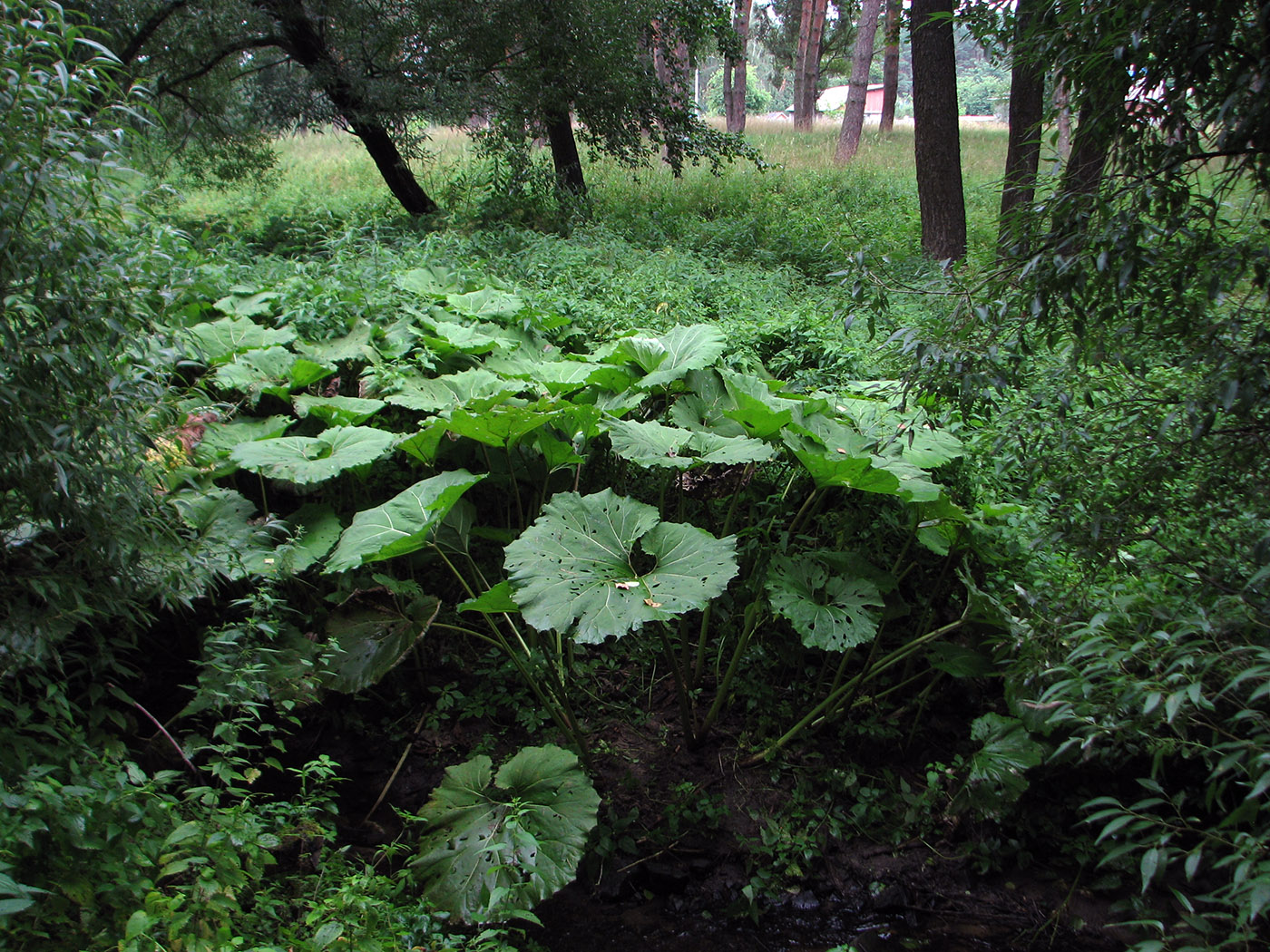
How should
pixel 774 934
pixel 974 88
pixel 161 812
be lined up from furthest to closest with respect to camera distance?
pixel 974 88 → pixel 774 934 → pixel 161 812

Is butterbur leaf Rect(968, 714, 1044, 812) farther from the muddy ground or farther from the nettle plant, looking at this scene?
the nettle plant

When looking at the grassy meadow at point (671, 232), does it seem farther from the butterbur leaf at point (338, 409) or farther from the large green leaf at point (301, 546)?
the large green leaf at point (301, 546)

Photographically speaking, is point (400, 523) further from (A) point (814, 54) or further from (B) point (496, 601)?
(A) point (814, 54)

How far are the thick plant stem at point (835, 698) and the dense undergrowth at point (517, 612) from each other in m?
0.02

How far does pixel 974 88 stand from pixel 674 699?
56194 millimetres

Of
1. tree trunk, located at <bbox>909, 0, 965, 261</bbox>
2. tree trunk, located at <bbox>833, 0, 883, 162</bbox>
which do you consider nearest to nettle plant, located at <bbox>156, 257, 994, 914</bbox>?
tree trunk, located at <bbox>909, 0, 965, 261</bbox>

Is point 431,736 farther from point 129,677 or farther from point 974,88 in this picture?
point 974,88

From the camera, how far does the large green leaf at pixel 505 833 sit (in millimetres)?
2430

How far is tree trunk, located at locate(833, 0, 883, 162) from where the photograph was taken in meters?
14.9

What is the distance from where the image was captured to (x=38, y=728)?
86.7 inches

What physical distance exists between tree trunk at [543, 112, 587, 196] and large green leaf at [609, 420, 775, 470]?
23.3 feet

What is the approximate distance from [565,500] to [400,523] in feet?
2.36

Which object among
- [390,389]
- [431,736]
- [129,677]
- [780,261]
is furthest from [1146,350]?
[780,261]

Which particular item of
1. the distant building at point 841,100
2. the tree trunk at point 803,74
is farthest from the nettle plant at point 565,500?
the distant building at point 841,100
